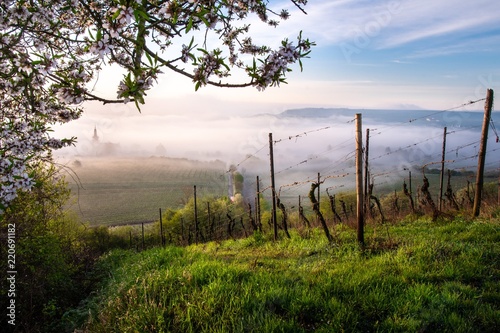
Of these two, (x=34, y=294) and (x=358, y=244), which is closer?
(x=358, y=244)

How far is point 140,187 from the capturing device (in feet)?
420

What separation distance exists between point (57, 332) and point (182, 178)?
14307 centimetres

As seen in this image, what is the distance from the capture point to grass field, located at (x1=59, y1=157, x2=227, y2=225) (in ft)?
293

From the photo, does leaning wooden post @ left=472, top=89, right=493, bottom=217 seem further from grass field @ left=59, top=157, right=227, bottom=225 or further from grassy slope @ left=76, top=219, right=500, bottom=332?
grass field @ left=59, top=157, right=227, bottom=225

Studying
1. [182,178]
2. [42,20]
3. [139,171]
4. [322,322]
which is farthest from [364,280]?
[139,171]

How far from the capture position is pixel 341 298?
4.77 meters

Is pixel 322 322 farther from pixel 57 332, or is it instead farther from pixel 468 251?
pixel 57 332

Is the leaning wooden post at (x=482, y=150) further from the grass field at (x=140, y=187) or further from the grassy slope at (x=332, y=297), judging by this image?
the grass field at (x=140, y=187)

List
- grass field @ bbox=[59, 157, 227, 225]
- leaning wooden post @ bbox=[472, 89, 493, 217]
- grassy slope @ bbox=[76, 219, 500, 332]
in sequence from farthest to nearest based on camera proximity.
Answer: grass field @ bbox=[59, 157, 227, 225] → leaning wooden post @ bbox=[472, 89, 493, 217] → grassy slope @ bbox=[76, 219, 500, 332]

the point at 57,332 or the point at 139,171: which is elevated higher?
the point at 57,332

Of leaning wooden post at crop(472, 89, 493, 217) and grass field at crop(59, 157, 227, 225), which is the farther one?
grass field at crop(59, 157, 227, 225)

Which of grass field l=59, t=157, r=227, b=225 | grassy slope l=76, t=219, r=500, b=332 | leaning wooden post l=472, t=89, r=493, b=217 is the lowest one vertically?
grass field l=59, t=157, r=227, b=225

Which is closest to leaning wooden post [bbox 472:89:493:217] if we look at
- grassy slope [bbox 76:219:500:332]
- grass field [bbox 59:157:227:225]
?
grassy slope [bbox 76:219:500:332]

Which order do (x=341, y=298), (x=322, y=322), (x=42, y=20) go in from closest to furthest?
(x=42, y=20) < (x=322, y=322) < (x=341, y=298)
